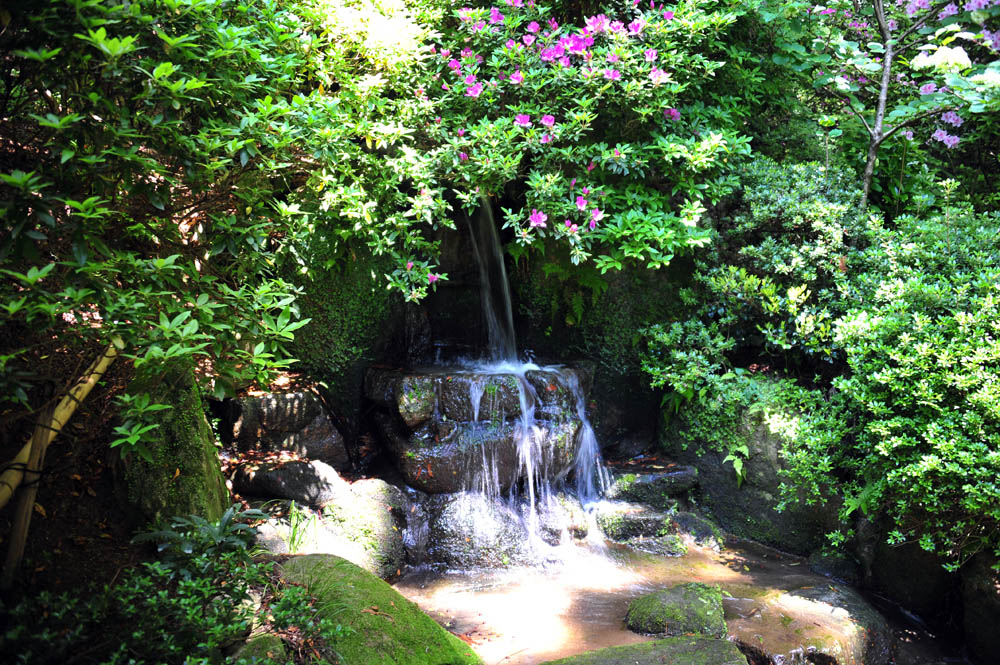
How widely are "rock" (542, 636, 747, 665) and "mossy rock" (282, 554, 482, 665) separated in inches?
25.4

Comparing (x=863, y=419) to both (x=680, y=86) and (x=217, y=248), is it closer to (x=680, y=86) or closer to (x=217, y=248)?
(x=680, y=86)

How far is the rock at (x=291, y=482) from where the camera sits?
548cm

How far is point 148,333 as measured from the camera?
2.60 metres

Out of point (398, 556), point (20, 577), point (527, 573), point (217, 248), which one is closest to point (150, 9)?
point (217, 248)

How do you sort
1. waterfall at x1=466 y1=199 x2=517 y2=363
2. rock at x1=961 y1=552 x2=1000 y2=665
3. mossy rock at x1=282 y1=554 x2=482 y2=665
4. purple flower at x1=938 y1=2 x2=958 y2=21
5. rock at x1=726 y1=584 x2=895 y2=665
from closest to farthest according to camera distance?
mossy rock at x1=282 y1=554 x2=482 y2=665 < rock at x1=726 y1=584 x2=895 y2=665 < rock at x1=961 y1=552 x2=1000 y2=665 < purple flower at x1=938 y1=2 x2=958 y2=21 < waterfall at x1=466 y1=199 x2=517 y2=363

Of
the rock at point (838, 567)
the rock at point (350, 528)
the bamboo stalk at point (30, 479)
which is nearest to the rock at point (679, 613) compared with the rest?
the rock at point (838, 567)

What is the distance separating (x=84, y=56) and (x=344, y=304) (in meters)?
4.21

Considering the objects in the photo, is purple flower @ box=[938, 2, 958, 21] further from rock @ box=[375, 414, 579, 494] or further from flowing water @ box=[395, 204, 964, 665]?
rock @ box=[375, 414, 579, 494]

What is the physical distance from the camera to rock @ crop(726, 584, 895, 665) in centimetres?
416

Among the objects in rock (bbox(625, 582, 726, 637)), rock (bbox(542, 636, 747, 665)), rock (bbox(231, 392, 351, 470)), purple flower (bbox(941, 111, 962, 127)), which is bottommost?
rock (bbox(625, 582, 726, 637))

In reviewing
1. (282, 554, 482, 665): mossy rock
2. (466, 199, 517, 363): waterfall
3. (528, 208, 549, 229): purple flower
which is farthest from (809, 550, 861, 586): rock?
(528, 208, 549, 229): purple flower

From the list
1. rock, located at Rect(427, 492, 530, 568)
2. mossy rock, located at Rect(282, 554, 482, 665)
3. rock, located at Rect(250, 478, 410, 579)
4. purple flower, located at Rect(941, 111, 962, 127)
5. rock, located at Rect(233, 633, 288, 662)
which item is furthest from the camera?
purple flower, located at Rect(941, 111, 962, 127)

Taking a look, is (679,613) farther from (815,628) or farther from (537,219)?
(537,219)

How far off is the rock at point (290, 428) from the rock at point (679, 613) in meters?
3.17
